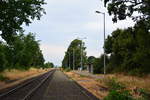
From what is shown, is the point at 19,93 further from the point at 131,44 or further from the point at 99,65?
the point at 99,65

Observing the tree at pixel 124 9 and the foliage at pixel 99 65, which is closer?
the tree at pixel 124 9

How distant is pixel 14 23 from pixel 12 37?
72.7 inches

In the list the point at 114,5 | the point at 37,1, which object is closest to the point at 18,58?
the point at 37,1

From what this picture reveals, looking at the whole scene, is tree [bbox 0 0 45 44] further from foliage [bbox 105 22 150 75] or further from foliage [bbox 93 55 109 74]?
foliage [bbox 93 55 109 74]

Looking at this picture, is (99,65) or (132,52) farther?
(99,65)

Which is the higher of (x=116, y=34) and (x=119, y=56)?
(x=116, y=34)

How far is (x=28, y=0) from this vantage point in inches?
1357

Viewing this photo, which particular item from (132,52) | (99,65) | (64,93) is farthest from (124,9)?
(99,65)

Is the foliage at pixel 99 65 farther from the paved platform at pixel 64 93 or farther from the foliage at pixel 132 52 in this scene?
the paved platform at pixel 64 93

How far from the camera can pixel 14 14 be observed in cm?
3291

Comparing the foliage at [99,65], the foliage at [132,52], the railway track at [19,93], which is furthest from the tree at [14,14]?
the foliage at [99,65]

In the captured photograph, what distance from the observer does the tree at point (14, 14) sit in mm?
32688

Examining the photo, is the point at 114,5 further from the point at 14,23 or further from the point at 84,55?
the point at 84,55

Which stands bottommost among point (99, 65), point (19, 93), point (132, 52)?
point (19, 93)
